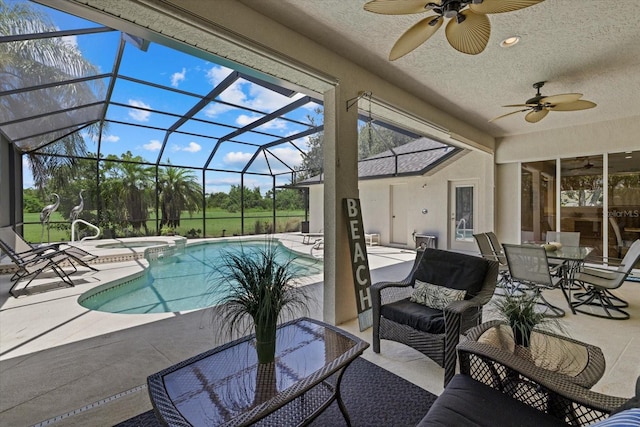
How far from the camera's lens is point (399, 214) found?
33.4ft

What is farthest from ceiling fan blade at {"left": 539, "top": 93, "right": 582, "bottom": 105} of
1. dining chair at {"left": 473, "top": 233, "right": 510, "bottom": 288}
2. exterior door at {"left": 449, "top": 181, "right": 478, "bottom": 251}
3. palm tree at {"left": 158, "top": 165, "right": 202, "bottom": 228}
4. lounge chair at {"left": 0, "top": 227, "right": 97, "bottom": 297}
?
palm tree at {"left": 158, "top": 165, "right": 202, "bottom": 228}

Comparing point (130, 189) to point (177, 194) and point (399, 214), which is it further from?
point (399, 214)

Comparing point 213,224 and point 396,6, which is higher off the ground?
point 396,6

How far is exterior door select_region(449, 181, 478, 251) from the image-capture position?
27.2ft

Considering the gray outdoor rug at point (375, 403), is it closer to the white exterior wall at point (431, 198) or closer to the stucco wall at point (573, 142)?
the white exterior wall at point (431, 198)

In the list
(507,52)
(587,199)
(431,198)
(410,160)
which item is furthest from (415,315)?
(410,160)

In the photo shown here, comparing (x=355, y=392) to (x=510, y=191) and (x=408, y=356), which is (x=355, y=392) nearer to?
(x=408, y=356)

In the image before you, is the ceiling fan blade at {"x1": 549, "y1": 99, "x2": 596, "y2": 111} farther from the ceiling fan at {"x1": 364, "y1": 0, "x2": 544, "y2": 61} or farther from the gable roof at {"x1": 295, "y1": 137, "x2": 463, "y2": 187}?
the gable roof at {"x1": 295, "y1": 137, "x2": 463, "y2": 187}

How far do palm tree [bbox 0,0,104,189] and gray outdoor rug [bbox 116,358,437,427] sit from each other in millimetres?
4245

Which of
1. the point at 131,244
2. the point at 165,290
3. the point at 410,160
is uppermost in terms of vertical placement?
the point at 410,160

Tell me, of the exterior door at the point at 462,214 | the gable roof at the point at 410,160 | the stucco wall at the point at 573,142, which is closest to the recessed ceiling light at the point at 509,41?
the stucco wall at the point at 573,142

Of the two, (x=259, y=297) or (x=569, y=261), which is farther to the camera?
(x=569, y=261)

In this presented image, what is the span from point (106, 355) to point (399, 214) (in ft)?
29.5

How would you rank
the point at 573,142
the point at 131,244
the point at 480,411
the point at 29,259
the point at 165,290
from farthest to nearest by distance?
the point at 131,244, the point at 573,142, the point at 165,290, the point at 29,259, the point at 480,411
